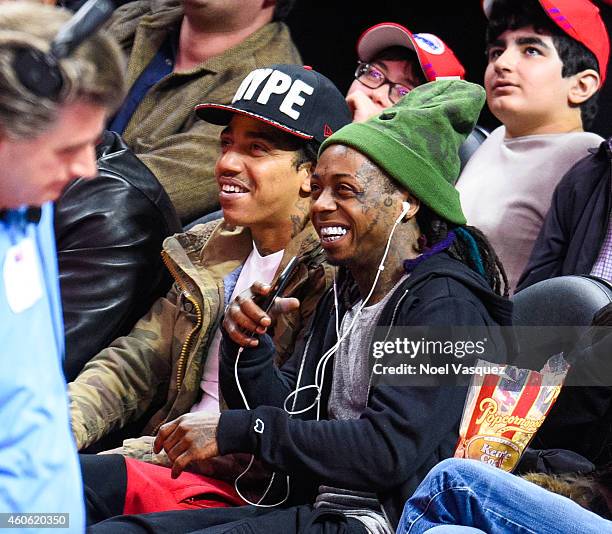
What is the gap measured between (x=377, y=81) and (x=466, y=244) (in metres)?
1.35

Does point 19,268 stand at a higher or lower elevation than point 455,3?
higher

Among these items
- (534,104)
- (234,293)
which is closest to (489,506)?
(234,293)

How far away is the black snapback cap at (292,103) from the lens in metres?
2.81

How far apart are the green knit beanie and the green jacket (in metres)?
1.11

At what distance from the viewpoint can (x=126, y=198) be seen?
3.02 metres

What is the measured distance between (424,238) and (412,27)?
214 centimetres

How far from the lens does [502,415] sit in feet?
7.23

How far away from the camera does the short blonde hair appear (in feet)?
4.02

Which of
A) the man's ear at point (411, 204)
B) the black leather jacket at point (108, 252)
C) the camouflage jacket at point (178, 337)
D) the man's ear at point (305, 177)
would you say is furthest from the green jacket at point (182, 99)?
the man's ear at point (411, 204)

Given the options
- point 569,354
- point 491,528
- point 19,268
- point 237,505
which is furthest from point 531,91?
point 19,268

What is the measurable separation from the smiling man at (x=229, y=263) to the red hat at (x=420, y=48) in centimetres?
64

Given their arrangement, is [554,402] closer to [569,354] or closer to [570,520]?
[569,354]

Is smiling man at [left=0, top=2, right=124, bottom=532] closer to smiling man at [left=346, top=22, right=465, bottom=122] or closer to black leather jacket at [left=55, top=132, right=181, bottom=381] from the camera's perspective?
black leather jacket at [left=55, top=132, right=181, bottom=381]

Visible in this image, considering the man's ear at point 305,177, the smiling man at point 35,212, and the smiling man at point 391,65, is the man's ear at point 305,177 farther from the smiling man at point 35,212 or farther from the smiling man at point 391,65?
the smiling man at point 35,212
